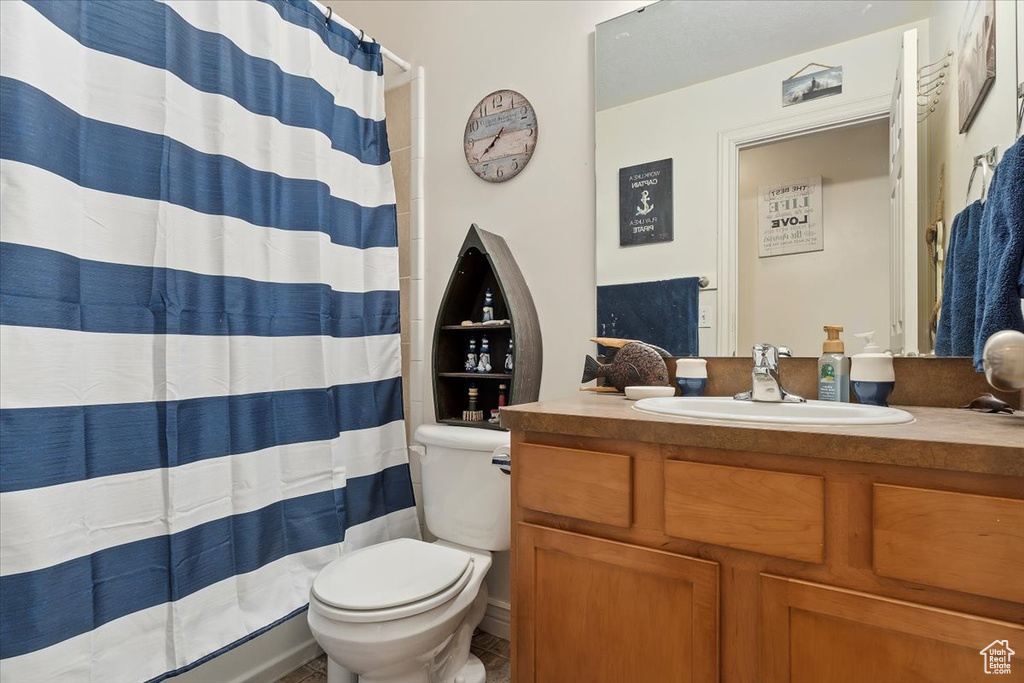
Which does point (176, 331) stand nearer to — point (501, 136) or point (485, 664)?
point (501, 136)

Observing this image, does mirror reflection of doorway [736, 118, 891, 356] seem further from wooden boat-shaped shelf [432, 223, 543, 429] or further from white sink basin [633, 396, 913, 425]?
wooden boat-shaped shelf [432, 223, 543, 429]

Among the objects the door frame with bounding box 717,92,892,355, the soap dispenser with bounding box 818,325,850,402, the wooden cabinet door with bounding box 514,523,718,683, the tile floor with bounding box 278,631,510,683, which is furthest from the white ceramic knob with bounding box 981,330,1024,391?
the tile floor with bounding box 278,631,510,683

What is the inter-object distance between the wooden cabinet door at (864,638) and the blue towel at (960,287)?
2.26 ft


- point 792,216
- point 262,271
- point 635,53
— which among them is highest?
point 635,53

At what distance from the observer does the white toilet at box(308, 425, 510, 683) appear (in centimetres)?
125

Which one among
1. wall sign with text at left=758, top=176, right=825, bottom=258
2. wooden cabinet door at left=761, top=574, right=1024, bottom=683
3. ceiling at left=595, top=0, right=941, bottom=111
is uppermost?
ceiling at left=595, top=0, right=941, bottom=111

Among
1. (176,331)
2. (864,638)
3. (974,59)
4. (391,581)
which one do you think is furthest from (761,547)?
(176,331)

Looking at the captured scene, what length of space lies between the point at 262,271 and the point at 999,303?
1.67m

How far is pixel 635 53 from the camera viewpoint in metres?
1.61

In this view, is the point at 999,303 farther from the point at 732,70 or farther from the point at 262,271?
the point at 262,271

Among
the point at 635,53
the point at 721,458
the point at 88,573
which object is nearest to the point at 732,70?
the point at 635,53

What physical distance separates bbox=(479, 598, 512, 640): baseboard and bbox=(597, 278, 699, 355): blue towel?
3.30ft

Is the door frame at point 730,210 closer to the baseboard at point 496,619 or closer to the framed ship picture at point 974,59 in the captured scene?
the framed ship picture at point 974,59

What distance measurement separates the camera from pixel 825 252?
1338 millimetres
